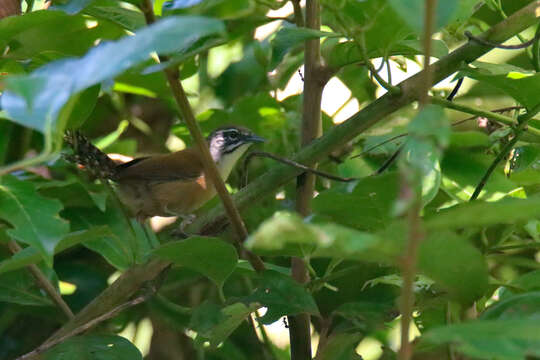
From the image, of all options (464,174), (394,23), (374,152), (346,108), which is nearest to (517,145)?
(464,174)

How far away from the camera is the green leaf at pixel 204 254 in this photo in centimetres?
170

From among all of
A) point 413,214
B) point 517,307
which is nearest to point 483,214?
point 413,214

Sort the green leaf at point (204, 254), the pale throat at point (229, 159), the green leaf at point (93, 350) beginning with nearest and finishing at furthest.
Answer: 1. the green leaf at point (204, 254)
2. the green leaf at point (93, 350)
3. the pale throat at point (229, 159)

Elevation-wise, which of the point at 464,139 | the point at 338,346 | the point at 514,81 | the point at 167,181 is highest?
the point at 514,81

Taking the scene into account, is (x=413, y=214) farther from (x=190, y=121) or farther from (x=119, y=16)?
(x=119, y=16)

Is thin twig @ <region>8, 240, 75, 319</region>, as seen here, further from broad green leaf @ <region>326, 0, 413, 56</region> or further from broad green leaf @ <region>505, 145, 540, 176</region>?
broad green leaf @ <region>505, 145, 540, 176</region>

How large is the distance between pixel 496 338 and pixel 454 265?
20 cm

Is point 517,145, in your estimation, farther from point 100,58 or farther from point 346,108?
point 100,58

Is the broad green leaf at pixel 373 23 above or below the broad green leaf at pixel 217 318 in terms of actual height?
above

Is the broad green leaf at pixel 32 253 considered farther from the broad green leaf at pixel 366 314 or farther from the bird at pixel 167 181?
the bird at pixel 167 181

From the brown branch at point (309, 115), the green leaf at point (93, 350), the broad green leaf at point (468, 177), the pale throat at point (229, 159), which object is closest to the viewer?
the green leaf at point (93, 350)

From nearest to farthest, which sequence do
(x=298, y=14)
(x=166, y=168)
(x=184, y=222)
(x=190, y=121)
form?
1. (x=190, y=121)
2. (x=298, y=14)
3. (x=184, y=222)
4. (x=166, y=168)

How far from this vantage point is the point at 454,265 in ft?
3.96

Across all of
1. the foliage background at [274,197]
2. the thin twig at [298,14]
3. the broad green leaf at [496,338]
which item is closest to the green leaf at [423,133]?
the foliage background at [274,197]
